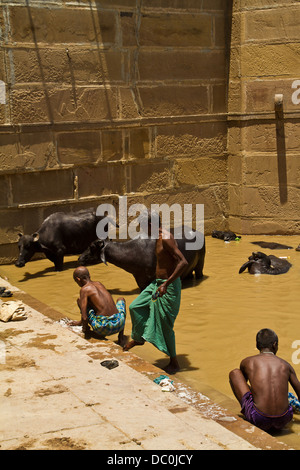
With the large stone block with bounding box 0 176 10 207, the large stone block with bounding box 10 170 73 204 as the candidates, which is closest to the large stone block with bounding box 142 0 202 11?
the large stone block with bounding box 10 170 73 204

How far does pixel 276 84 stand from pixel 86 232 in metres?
4.73

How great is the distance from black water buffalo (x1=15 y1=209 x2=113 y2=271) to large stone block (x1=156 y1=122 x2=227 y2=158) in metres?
2.17

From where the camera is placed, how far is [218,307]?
8.79m

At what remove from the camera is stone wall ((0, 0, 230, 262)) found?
36.1ft

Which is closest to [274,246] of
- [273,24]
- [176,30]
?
[273,24]

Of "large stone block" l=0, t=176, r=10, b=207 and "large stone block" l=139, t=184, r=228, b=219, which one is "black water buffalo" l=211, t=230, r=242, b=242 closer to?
"large stone block" l=139, t=184, r=228, b=219

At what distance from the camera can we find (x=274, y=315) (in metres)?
8.33

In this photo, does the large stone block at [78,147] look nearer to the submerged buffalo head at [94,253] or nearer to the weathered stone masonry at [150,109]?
the weathered stone masonry at [150,109]

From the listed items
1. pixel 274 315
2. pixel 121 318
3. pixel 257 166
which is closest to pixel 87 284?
pixel 121 318

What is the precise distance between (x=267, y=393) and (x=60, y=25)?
805 centimetres

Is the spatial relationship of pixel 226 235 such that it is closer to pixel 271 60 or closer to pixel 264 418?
pixel 271 60

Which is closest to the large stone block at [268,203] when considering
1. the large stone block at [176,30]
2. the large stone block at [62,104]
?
the large stone block at [176,30]

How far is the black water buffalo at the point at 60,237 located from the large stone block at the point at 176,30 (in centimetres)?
347

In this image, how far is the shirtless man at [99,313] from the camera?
23.8ft
